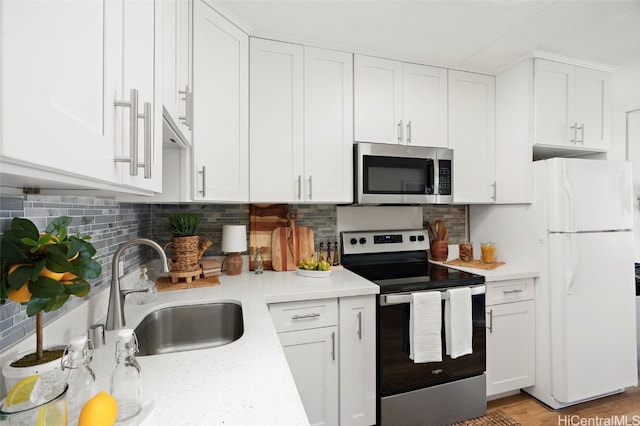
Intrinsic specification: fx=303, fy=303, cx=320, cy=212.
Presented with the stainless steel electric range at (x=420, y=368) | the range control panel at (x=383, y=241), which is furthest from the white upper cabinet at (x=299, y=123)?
the stainless steel electric range at (x=420, y=368)

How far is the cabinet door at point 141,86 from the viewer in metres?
0.56

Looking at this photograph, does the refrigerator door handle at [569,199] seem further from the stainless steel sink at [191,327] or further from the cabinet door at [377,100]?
the stainless steel sink at [191,327]

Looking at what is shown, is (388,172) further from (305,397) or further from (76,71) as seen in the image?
(76,71)

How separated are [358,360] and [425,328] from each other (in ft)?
1.45

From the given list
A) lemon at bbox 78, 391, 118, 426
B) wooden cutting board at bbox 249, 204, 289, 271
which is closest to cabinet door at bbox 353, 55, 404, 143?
wooden cutting board at bbox 249, 204, 289, 271

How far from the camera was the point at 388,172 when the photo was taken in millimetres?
2115

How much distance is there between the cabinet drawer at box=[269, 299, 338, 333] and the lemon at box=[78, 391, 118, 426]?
1054 millimetres

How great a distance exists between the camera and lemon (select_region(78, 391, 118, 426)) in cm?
54

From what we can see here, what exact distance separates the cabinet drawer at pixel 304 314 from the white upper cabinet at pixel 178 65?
980mm

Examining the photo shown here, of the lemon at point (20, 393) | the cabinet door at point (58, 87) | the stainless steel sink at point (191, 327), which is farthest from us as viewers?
the stainless steel sink at point (191, 327)

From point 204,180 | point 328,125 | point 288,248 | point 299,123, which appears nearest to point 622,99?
point 328,125

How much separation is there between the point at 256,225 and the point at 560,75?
2496mm

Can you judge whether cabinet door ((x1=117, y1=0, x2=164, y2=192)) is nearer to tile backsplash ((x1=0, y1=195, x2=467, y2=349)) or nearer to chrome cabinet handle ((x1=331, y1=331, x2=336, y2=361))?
tile backsplash ((x1=0, y1=195, x2=467, y2=349))

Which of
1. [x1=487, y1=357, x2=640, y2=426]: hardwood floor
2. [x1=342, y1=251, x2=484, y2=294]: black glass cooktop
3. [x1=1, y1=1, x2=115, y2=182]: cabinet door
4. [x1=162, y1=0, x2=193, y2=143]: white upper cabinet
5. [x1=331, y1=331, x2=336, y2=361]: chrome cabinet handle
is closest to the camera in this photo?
[x1=1, y1=1, x2=115, y2=182]: cabinet door
